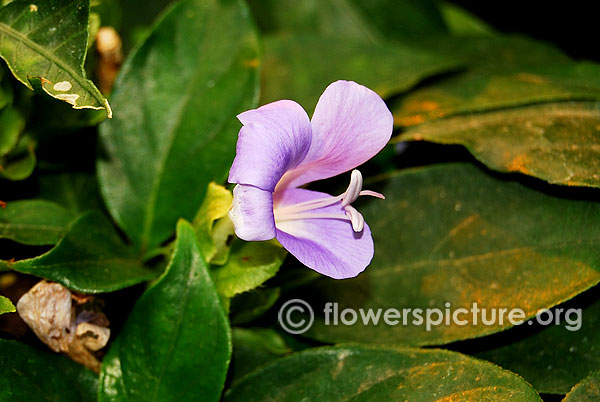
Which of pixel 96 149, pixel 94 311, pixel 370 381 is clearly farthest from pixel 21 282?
pixel 370 381

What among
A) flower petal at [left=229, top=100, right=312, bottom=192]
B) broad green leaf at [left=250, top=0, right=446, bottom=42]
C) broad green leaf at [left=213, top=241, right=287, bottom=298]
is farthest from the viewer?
broad green leaf at [left=250, top=0, right=446, bottom=42]

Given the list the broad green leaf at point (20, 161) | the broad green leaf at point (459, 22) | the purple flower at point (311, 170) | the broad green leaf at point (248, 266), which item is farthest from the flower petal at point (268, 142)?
the broad green leaf at point (459, 22)

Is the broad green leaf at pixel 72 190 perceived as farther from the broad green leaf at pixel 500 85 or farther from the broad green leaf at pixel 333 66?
the broad green leaf at pixel 500 85

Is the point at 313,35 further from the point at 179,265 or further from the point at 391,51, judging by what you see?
the point at 179,265

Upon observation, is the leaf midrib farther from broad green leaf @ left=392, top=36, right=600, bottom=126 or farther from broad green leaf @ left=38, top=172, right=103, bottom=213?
broad green leaf @ left=392, top=36, right=600, bottom=126

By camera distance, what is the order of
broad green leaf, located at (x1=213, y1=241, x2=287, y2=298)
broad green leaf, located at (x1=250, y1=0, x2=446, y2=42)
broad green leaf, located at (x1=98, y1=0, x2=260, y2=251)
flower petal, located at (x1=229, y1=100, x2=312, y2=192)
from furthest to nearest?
broad green leaf, located at (x1=250, y1=0, x2=446, y2=42), broad green leaf, located at (x1=98, y1=0, x2=260, y2=251), broad green leaf, located at (x1=213, y1=241, x2=287, y2=298), flower petal, located at (x1=229, y1=100, x2=312, y2=192)

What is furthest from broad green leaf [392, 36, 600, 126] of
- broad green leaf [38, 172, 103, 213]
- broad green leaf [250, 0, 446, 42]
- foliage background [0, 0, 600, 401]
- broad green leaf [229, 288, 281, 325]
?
broad green leaf [38, 172, 103, 213]
